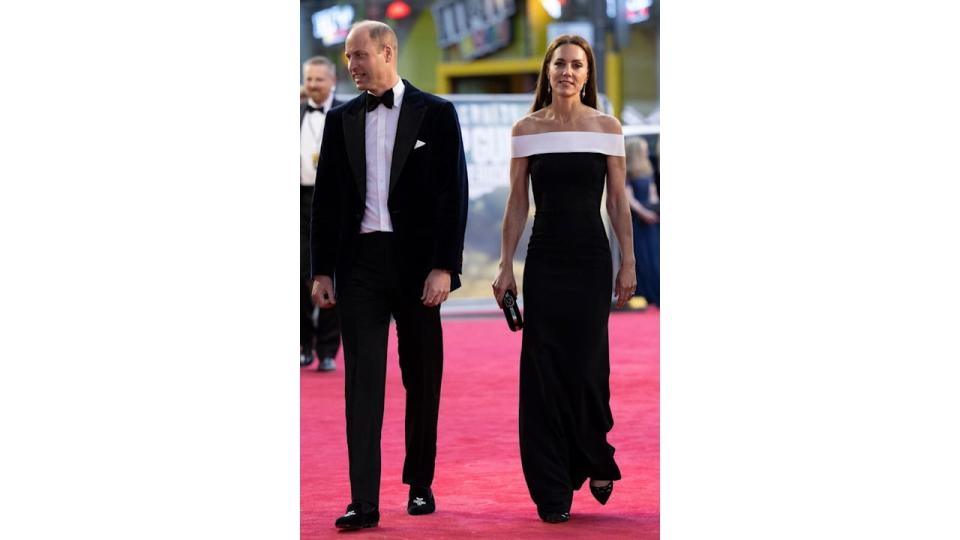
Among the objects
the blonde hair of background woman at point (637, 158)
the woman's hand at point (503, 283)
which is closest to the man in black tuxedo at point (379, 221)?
the woman's hand at point (503, 283)

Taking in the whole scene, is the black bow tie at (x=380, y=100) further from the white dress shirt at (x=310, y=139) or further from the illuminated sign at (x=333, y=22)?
the illuminated sign at (x=333, y=22)

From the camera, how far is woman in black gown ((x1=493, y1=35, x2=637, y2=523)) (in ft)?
18.0

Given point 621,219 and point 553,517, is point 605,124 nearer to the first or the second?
point 621,219

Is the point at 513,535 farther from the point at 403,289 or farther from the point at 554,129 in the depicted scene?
the point at 554,129

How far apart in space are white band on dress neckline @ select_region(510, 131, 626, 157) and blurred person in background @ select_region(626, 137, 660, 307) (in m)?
9.15

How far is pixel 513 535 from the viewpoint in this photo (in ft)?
17.1

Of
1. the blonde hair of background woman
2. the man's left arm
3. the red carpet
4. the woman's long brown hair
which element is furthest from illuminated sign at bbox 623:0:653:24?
the man's left arm

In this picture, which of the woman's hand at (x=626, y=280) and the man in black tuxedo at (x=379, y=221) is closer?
the man in black tuxedo at (x=379, y=221)

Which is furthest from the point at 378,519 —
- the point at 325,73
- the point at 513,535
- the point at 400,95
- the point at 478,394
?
the point at 325,73

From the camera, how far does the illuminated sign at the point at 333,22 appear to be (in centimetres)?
2997

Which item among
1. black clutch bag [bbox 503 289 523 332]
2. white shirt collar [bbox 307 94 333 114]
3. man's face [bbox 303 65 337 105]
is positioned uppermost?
man's face [bbox 303 65 337 105]

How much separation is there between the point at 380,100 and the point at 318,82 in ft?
13.5

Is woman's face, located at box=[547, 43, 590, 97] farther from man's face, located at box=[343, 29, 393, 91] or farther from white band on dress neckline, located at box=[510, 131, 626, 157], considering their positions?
man's face, located at box=[343, 29, 393, 91]

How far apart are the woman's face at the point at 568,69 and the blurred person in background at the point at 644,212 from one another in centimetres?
917
